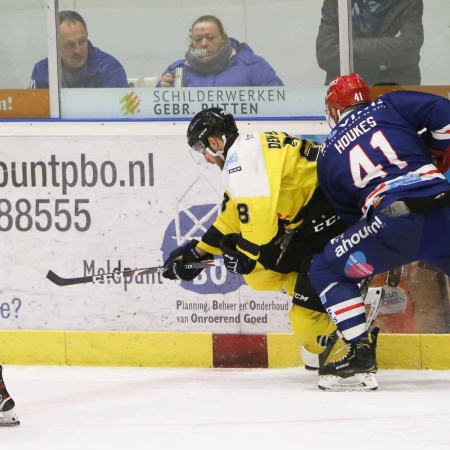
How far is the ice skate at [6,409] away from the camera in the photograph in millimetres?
3631

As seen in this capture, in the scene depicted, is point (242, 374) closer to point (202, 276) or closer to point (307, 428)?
point (202, 276)

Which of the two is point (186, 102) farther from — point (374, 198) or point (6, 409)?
point (6, 409)

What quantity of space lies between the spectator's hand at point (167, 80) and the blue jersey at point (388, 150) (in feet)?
3.50

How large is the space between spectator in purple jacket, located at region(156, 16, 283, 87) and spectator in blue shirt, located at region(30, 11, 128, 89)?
0.87 ft

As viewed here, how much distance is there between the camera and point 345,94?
4.32m

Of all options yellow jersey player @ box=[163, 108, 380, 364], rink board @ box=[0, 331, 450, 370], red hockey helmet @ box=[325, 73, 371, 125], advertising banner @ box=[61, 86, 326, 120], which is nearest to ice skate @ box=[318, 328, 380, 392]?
yellow jersey player @ box=[163, 108, 380, 364]

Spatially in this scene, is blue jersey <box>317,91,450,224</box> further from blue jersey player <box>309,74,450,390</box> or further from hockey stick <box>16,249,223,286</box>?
hockey stick <box>16,249,223,286</box>

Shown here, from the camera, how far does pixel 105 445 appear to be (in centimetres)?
340

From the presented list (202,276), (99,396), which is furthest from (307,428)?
(202,276)

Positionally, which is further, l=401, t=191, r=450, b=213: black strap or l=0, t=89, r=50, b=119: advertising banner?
l=0, t=89, r=50, b=119: advertising banner

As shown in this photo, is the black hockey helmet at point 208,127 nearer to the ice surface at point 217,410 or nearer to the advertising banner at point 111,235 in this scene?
the advertising banner at point 111,235

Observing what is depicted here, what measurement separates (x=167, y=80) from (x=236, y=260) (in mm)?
1086

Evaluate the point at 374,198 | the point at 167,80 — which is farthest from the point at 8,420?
the point at 167,80

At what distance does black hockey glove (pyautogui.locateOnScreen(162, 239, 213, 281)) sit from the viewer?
459 cm
